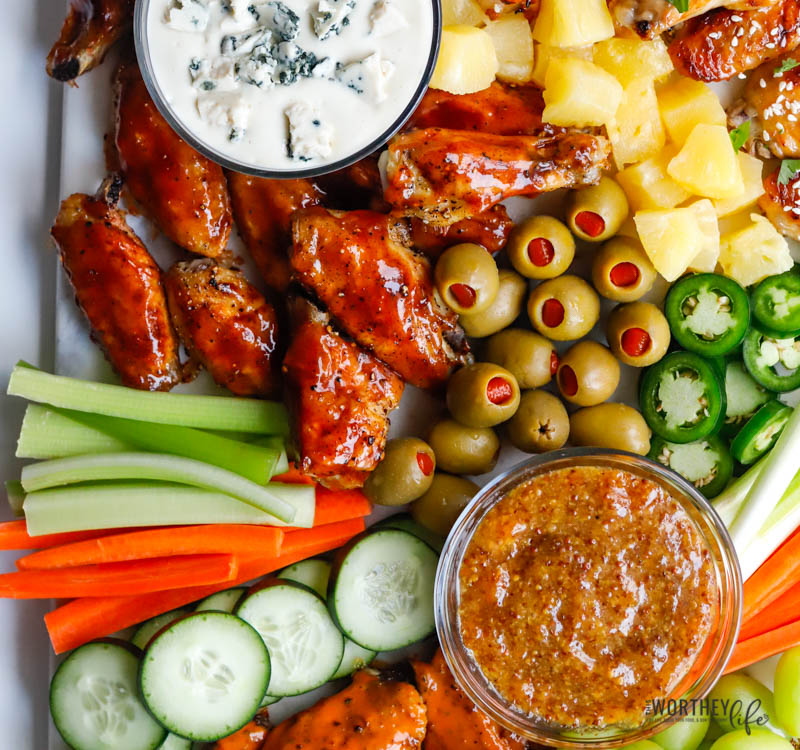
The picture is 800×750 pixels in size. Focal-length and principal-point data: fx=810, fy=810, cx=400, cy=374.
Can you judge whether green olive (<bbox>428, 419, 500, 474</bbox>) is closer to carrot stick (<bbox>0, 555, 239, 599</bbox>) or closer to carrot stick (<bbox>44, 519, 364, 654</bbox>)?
carrot stick (<bbox>44, 519, 364, 654</bbox>)

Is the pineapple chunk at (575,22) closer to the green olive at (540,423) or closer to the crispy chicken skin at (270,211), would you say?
the crispy chicken skin at (270,211)

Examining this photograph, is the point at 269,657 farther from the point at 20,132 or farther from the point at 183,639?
the point at 20,132

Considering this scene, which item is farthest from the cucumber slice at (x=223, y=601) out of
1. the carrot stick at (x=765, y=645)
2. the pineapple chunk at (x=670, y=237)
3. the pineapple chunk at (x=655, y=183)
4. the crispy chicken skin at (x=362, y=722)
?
the pineapple chunk at (x=655, y=183)

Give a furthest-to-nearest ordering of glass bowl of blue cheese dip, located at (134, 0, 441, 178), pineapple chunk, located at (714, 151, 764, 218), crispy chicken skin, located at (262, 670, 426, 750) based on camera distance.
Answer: pineapple chunk, located at (714, 151, 764, 218)
crispy chicken skin, located at (262, 670, 426, 750)
glass bowl of blue cheese dip, located at (134, 0, 441, 178)

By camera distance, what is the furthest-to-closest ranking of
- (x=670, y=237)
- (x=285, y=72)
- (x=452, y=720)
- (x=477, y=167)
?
(x=452, y=720) → (x=670, y=237) → (x=477, y=167) → (x=285, y=72)

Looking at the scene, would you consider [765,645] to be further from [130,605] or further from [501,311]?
[130,605]

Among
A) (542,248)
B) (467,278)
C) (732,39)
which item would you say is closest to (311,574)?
Answer: (467,278)

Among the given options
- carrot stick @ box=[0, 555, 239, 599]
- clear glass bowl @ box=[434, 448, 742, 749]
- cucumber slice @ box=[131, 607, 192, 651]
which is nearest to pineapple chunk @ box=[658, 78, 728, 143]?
clear glass bowl @ box=[434, 448, 742, 749]
